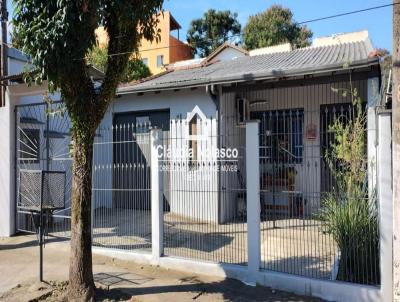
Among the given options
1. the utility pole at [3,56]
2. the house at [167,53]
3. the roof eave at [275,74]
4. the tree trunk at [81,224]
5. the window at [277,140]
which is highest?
the house at [167,53]

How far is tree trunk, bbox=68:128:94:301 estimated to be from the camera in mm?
4941

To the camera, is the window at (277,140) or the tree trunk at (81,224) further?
the window at (277,140)

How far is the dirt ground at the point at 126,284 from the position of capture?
514cm

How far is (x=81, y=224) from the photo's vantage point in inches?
195

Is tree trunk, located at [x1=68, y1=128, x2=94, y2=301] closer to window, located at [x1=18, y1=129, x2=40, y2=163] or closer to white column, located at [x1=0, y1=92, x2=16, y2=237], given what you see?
window, located at [x1=18, y1=129, x2=40, y2=163]

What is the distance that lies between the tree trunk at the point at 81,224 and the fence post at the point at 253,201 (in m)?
2.18

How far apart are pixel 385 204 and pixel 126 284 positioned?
359cm

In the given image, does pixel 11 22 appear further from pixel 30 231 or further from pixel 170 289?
pixel 30 231

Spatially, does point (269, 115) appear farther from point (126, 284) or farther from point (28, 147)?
point (28, 147)

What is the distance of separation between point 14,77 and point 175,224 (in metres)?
4.40

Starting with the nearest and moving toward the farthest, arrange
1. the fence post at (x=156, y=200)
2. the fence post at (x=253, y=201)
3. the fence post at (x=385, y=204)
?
the fence post at (x=385, y=204), the fence post at (x=253, y=201), the fence post at (x=156, y=200)

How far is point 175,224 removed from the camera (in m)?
8.37

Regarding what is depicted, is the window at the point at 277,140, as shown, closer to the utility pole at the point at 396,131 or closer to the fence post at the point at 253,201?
the fence post at the point at 253,201

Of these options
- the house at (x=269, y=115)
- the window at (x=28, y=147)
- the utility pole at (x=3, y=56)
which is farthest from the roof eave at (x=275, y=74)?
the utility pole at (x=3, y=56)
